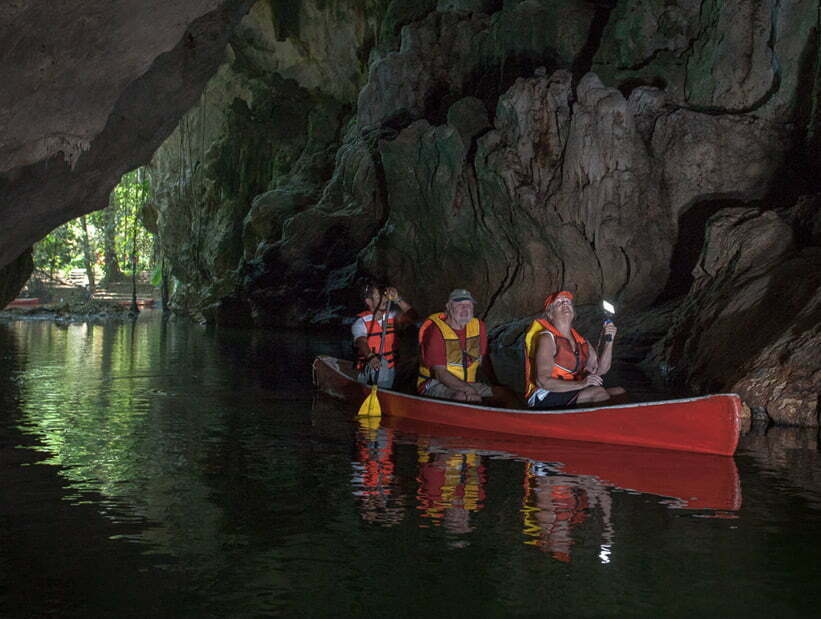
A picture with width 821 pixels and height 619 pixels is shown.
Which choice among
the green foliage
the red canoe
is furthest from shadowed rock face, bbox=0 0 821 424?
the green foliage

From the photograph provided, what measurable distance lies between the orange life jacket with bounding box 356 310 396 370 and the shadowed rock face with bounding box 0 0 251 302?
11.6 ft

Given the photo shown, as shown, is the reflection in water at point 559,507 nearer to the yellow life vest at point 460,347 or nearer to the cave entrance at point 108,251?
the yellow life vest at point 460,347

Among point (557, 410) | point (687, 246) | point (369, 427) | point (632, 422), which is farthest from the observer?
point (687, 246)

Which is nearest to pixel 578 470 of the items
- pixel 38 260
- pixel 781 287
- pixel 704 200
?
pixel 781 287

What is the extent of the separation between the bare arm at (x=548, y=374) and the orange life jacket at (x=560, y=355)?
2.9 inches

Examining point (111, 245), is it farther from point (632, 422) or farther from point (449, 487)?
point (449, 487)

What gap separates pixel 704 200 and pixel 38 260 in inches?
1794

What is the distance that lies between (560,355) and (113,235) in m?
57.5

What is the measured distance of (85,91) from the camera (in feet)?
28.1

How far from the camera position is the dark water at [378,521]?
479 centimetres

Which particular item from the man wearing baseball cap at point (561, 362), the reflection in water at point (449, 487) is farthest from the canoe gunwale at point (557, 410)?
the reflection in water at point (449, 487)

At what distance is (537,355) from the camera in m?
9.63

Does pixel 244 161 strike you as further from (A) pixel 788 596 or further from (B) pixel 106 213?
(A) pixel 788 596

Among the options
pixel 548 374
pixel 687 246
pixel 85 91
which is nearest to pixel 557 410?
pixel 548 374
